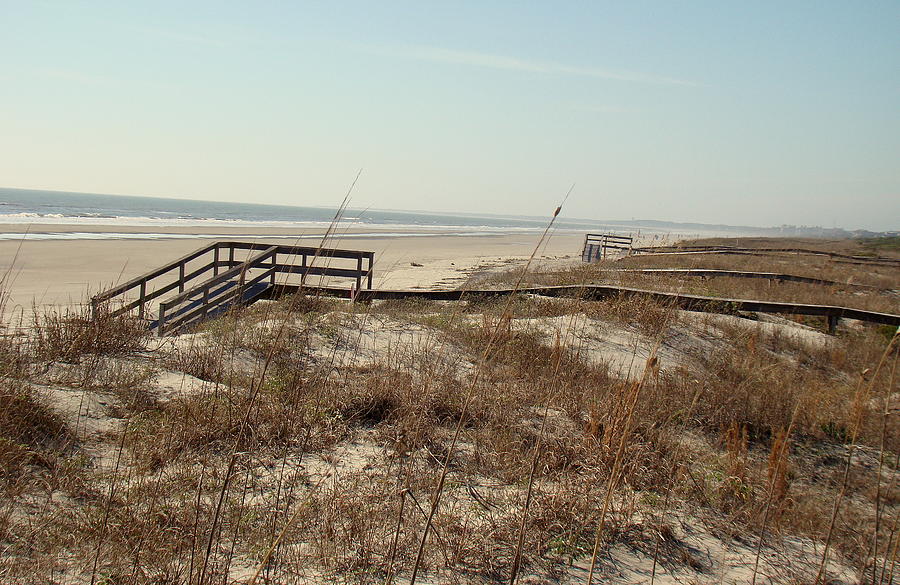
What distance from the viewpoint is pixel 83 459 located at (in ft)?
12.8

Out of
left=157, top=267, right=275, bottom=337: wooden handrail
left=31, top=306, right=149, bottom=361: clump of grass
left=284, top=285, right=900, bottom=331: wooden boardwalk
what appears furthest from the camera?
left=284, top=285, right=900, bottom=331: wooden boardwalk

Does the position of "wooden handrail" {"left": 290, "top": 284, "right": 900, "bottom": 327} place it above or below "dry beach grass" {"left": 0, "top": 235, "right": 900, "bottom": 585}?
above

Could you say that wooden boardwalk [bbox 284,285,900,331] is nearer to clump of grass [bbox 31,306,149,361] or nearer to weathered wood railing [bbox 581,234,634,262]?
clump of grass [bbox 31,306,149,361]

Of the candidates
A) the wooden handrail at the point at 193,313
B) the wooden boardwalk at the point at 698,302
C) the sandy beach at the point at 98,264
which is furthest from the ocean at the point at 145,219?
the wooden handrail at the point at 193,313

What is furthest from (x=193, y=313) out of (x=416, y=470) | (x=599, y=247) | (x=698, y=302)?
(x=599, y=247)

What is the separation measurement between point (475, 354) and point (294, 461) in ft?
12.0

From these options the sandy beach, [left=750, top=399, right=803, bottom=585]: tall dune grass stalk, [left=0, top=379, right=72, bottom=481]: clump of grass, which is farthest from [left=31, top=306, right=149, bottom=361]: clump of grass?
Answer: the sandy beach

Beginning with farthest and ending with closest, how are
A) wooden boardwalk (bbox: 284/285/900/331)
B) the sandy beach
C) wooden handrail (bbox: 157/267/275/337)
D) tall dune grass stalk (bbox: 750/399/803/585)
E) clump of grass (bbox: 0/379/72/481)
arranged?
the sandy beach → wooden boardwalk (bbox: 284/285/900/331) → wooden handrail (bbox: 157/267/275/337) → clump of grass (bbox: 0/379/72/481) → tall dune grass stalk (bbox: 750/399/803/585)

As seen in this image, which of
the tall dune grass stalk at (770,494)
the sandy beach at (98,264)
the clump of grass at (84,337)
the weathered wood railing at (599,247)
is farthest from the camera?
the weathered wood railing at (599,247)

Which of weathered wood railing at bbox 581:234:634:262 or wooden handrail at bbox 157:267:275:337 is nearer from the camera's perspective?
wooden handrail at bbox 157:267:275:337

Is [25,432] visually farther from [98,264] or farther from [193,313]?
[98,264]

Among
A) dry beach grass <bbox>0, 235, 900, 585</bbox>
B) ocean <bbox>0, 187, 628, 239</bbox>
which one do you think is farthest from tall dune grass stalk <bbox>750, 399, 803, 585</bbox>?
ocean <bbox>0, 187, 628, 239</bbox>

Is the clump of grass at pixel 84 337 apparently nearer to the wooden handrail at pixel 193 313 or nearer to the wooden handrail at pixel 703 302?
the wooden handrail at pixel 193 313

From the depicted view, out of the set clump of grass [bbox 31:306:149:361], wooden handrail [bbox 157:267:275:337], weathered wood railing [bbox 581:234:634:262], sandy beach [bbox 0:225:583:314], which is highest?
weathered wood railing [bbox 581:234:634:262]
